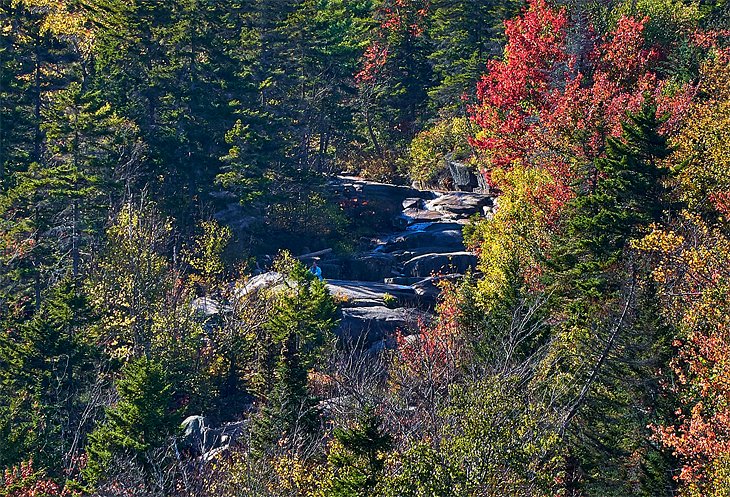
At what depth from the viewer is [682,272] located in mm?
28609

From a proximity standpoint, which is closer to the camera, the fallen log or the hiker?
the hiker

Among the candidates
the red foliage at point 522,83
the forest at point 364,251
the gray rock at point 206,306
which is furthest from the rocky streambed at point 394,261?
the red foliage at point 522,83

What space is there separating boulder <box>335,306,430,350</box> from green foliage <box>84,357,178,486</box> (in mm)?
13094

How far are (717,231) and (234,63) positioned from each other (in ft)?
123

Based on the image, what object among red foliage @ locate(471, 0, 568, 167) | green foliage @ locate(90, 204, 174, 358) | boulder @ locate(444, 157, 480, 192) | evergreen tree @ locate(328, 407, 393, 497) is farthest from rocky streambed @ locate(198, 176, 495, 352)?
evergreen tree @ locate(328, 407, 393, 497)

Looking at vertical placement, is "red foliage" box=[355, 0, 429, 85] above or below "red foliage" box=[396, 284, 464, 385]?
above

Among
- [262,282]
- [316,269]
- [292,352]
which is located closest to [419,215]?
[316,269]

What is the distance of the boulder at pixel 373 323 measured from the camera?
41094 mm

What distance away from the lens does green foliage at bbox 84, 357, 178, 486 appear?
2714 cm

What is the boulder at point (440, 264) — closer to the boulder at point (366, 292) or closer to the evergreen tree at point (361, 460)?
the boulder at point (366, 292)

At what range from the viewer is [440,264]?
51812 millimetres

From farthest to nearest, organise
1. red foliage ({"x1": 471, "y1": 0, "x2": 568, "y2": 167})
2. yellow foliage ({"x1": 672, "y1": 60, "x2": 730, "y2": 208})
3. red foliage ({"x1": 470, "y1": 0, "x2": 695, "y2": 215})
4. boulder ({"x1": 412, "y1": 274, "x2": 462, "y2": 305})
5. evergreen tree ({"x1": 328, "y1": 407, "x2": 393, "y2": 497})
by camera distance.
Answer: red foliage ({"x1": 471, "y1": 0, "x2": 568, "y2": 167})
boulder ({"x1": 412, "y1": 274, "x2": 462, "y2": 305})
red foliage ({"x1": 470, "y1": 0, "x2": 695, "y2": 215})
yellow foliage ({"x1": 672, "y1": 60, "x2": 730, "y2": 208})
evergreen tree ({"x1": 328, "y1": 407, "x2": 393, "y2": 497})

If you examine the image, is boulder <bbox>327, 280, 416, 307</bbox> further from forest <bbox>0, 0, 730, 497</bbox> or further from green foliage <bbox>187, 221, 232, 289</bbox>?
green foliage <bbox>187, 221, 232, 289</bbox>

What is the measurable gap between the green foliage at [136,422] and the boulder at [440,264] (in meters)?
25.1
